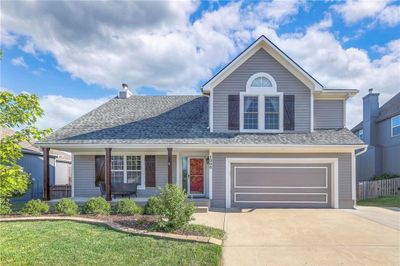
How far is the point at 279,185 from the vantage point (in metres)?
12.3

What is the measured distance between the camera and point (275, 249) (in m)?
6.29

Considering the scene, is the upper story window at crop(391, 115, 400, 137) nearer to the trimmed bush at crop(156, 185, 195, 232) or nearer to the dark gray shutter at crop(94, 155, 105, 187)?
the trimmed bush at crop(156, 185, 195, 232)

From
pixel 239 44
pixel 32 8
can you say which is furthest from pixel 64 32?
pixel 239 44

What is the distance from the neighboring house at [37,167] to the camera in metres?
16.8

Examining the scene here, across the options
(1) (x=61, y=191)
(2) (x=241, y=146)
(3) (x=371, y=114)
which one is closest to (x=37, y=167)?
(1) (x=61, y=191)

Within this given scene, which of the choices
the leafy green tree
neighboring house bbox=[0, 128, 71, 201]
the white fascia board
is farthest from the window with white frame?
the leafy green tree

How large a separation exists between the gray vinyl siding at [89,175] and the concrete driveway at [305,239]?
4.08 meters

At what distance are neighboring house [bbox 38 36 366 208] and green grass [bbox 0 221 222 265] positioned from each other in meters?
4.83

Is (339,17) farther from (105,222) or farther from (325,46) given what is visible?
(105,222)

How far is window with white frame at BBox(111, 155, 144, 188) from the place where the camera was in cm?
1376

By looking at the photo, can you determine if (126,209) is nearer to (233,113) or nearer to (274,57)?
(233,113)

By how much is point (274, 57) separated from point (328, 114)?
12.8ft

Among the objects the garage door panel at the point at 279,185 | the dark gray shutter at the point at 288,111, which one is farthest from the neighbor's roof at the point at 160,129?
the garage door panel at the point at 279,185

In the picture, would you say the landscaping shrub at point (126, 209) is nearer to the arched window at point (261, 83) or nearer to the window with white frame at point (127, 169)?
the window with white frame at point (127, 169)
